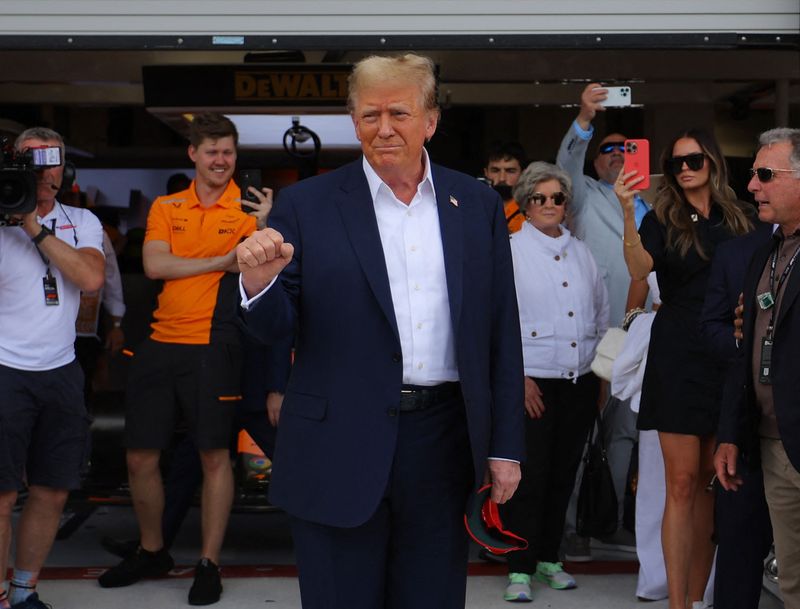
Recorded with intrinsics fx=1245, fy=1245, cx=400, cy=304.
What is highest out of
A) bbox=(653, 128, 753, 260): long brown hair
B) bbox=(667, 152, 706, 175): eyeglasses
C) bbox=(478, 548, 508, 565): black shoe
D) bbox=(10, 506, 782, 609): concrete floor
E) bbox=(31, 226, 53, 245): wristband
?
bbox=(667, 152, 706, 175): eyeglasses

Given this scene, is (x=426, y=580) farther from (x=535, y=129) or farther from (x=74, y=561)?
(x=535, y=129)

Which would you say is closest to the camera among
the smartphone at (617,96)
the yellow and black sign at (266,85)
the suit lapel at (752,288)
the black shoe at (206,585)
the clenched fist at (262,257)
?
the clenched fist at (262,257)

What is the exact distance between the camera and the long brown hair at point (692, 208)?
4922mm

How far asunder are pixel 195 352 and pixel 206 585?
1020 millimetres

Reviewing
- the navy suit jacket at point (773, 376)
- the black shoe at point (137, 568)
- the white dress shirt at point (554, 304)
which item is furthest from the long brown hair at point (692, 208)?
the black shoe at point (137, 568)

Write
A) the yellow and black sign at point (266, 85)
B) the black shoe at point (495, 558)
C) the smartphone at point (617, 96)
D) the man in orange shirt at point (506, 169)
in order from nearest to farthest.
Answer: the smartphone at point (617, 96)
the black shoe at point (495, 558)
the man in orange shirt at point (506, 169)
the yellow and black sign at point (266, 85)

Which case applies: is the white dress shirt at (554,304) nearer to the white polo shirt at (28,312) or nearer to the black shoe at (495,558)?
the black shoe at (495,558)

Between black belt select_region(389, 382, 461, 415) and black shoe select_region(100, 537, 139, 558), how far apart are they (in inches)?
128

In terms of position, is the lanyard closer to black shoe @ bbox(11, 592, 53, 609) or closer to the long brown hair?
the long brown hair

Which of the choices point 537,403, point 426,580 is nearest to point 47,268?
point 537,403

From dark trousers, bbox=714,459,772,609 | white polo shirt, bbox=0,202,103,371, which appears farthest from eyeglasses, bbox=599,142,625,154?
white polo shirt, bbox=0,202,103,371

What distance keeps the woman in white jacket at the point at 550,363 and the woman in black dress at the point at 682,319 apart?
0.65 meters

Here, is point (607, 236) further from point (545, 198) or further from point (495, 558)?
point (495, 558)

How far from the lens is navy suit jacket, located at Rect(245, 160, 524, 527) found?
3.16 meters
